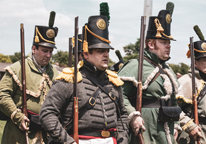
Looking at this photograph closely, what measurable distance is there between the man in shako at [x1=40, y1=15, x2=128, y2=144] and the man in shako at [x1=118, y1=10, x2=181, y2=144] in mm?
629

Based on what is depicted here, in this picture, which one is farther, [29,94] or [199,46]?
[199,46]

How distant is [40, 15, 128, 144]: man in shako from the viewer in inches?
125

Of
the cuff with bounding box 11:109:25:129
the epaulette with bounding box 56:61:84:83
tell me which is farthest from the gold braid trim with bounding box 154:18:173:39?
the cuff with bounding box 11:109:25:129

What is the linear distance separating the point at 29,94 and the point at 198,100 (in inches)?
118

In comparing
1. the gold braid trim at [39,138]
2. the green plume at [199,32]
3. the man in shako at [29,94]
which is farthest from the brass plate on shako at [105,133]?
the green plume at [199,32]

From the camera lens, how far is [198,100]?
572 centimetres

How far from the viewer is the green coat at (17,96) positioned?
470 centimetres

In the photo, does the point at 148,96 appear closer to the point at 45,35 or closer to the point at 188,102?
the point at 188,102

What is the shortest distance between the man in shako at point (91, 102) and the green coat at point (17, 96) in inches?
64.6

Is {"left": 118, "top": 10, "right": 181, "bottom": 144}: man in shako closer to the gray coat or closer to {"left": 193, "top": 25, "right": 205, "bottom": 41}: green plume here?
the gray coat

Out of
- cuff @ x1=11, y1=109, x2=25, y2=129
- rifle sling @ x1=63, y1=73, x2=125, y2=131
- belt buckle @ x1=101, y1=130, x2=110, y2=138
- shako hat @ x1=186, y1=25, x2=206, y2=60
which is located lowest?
cuff @ x1=11, y1=109, x2=25, y2=129

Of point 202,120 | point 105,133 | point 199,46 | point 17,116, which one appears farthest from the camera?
point 199,46

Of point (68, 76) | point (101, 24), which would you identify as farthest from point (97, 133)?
point (101, 24)

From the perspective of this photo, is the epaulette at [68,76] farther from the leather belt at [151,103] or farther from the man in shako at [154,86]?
the leather belt at [151,103]
